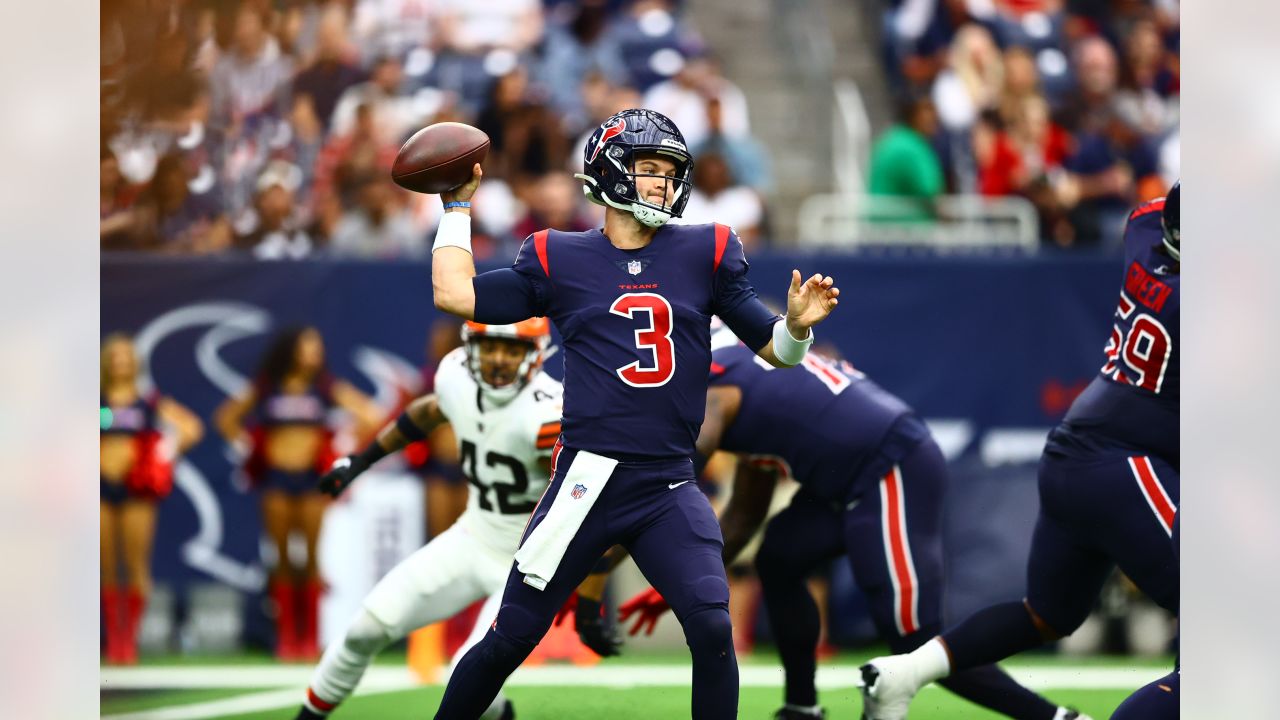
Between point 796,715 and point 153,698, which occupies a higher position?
point 796,715

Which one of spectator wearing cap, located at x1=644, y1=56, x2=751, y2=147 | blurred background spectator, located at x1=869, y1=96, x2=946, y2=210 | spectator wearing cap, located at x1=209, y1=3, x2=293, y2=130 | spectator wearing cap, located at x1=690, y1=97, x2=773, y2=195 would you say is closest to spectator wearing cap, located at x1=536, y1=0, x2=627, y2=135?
spectator wearing cap, located at x1=644, y1=56, x2=751, y2=147

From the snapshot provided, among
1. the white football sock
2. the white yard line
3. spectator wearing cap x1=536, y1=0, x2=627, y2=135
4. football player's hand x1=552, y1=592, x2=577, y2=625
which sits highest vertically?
spectator wearing cap x1=536, y1=0, x2=627, y2=135

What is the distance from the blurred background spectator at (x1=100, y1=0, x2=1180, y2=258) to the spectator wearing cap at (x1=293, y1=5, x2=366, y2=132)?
0.01 m

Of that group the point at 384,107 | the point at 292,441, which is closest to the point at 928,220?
the point at 384,107

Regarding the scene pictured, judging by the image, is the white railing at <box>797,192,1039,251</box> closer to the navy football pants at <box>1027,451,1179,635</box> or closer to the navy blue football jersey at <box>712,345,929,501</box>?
the navy blue football jersey at <box>712,345,929,501</box>

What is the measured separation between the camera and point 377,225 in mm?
9062

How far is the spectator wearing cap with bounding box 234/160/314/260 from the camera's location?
342 inches

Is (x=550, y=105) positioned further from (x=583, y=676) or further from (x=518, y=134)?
(x=583, y=676)

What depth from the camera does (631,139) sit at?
14.4ft

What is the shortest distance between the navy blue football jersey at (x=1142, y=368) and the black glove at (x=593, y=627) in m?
1.53

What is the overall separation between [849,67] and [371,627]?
7677 millimetres

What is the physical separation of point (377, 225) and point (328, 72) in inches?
56.0
